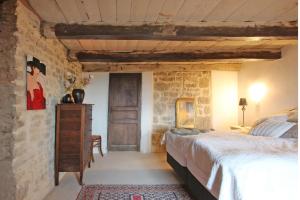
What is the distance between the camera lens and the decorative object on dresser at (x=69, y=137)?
381 cm

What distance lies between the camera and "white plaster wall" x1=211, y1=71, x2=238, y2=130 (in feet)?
21.1

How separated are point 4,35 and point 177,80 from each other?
14.8 feet

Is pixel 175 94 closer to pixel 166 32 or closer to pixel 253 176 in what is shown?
pixel 166 32

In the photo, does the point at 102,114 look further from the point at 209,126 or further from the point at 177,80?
the point at 209,126

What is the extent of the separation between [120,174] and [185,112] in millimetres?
2612

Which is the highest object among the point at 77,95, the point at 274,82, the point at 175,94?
the point at 274,82

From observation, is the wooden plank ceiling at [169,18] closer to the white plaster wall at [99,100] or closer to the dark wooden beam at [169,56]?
the dark wooden beam at [169,56]

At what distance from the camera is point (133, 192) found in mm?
3480

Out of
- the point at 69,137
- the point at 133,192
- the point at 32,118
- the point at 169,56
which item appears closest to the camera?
the point at 32,118

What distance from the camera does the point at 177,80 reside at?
6453mm

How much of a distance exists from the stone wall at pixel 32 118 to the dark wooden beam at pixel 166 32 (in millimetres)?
420

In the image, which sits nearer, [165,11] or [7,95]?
[7,95]

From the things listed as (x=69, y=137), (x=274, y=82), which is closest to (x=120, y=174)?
(x=69, y=137)

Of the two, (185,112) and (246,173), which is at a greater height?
(185,112)
